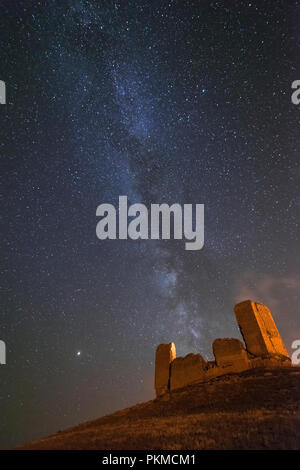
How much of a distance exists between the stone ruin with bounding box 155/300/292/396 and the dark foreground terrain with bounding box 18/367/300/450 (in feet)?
10.2

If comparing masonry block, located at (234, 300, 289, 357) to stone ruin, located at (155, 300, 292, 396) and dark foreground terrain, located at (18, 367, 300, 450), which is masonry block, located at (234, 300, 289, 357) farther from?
dark foreground terrain, located at (18, 367, 300, 450)

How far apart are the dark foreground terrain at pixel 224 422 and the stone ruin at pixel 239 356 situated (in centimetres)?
312

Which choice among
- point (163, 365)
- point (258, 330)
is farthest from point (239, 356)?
point (163, 365)

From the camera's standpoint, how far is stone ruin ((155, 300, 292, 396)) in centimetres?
2439

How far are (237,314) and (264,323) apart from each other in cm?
235

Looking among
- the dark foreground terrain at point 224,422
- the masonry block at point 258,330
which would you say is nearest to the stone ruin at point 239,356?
the masonry block at point 258,330

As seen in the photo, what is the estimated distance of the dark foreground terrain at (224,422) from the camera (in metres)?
9.15

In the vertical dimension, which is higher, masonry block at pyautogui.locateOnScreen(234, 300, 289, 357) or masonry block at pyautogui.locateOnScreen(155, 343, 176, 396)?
masonry block at pyautogui.locateOnScreen(234, 300, 289, 357)

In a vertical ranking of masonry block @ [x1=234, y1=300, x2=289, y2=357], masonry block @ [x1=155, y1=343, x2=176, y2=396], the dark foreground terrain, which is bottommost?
the dark foreground terrain

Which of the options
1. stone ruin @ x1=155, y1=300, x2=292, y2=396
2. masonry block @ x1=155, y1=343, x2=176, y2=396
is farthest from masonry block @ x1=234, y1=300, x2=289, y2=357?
masonry block @ x1=155, y1=343, x2=176, y2=396

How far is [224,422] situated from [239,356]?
14.1 metres

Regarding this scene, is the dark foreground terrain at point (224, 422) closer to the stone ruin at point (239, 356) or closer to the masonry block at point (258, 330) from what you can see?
the stone ruin at point (239, 356)
